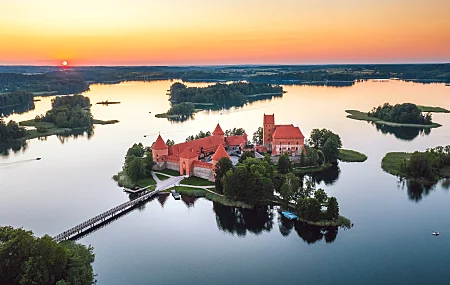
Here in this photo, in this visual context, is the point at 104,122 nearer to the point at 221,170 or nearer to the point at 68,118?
the point at 68,118

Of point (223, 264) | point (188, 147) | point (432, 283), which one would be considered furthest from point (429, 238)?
point (188, 147)

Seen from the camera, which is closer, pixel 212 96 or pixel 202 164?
pixel 202 164

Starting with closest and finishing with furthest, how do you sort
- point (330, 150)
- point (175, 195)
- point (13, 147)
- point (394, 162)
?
point (175, 195)
point (394, 162)
point (330, 150)
point (13, 147)

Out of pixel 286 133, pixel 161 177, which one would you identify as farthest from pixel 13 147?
pixel 286 133

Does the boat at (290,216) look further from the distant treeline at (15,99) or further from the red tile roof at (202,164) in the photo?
the distant treeline at (15,99)

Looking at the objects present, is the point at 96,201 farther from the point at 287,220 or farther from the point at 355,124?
the point at 355,124

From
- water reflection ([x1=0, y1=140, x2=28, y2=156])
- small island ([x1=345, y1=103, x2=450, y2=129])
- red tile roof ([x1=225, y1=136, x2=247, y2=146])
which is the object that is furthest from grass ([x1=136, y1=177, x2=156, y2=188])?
small island ([x1=345, y1=103, x2=450, y2=129])
